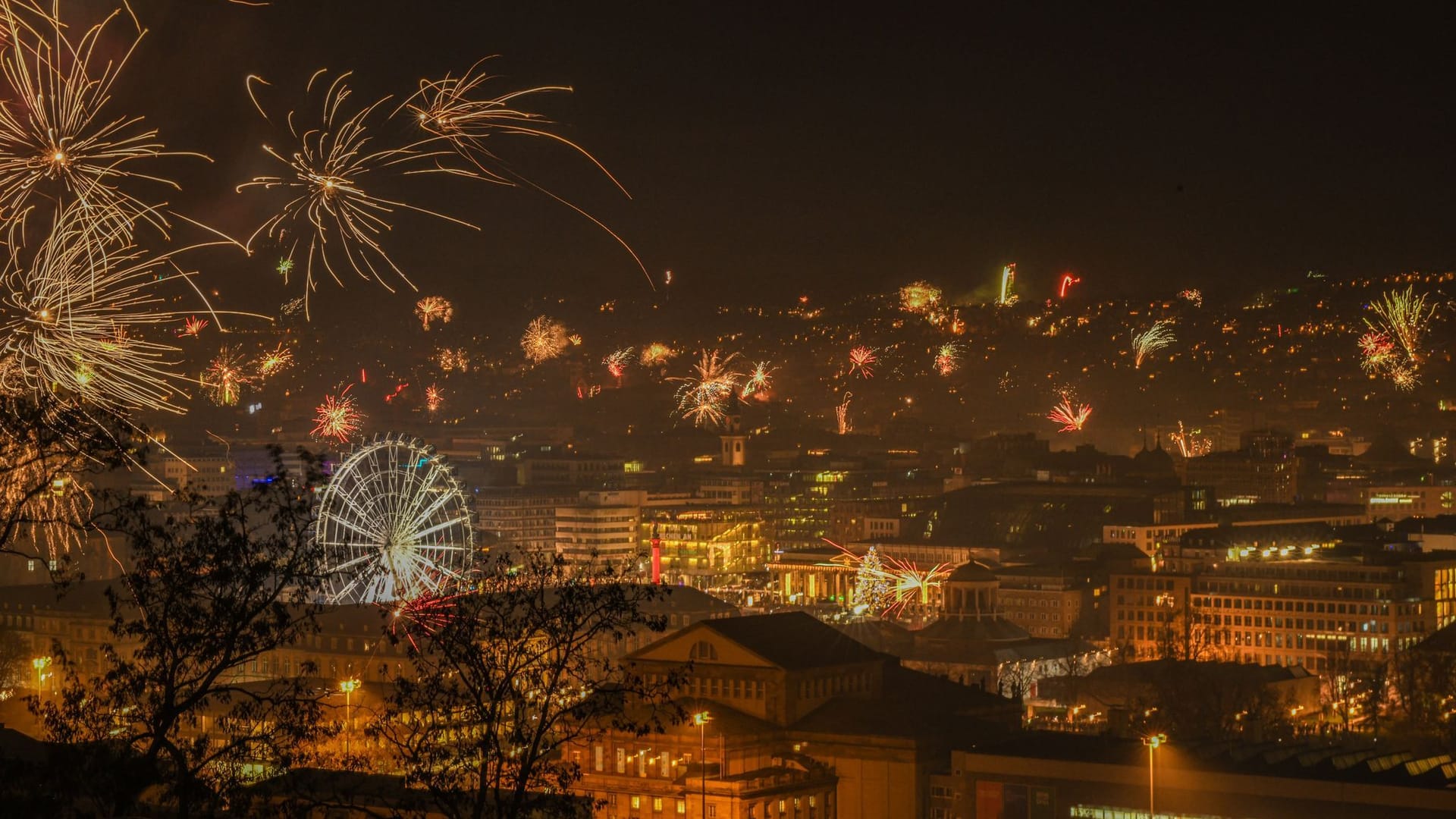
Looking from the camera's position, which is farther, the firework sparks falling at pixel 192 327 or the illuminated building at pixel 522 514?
→ the illuminated building at pixel 522 514

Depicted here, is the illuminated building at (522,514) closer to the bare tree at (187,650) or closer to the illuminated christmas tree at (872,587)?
the illuminated christmas tree at (872,587)

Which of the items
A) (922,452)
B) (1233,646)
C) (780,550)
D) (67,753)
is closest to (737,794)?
(67,753)

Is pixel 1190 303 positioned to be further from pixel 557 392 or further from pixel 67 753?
pixel 67 753

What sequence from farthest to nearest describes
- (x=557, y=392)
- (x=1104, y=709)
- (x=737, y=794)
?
(x=557, y=392), (x=1104, y=709), (x=737, y=794)

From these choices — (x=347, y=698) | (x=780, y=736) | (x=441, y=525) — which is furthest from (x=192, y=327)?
(x=780, y=736)

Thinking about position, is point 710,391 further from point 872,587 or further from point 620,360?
point 872,587

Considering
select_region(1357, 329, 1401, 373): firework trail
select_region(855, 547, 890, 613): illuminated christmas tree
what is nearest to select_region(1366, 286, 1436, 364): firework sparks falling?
select_region(1357, 329, 1401, 373): firework trail

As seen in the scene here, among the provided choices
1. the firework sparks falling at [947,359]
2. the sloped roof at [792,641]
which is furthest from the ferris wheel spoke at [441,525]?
the firework sparks falling at [947,359]
